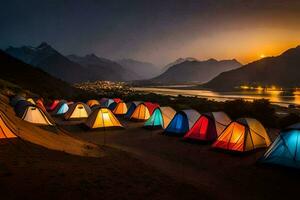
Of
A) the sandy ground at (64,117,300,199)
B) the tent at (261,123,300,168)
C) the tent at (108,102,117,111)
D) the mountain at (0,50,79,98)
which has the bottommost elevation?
the sandy ground at (64,117,300,199)

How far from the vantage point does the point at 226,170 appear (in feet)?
37.3

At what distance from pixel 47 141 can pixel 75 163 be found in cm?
318

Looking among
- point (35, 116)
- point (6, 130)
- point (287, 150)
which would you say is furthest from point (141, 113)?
point (6, 130)

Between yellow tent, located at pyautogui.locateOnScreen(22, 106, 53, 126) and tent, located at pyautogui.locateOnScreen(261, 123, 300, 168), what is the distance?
1351 cm

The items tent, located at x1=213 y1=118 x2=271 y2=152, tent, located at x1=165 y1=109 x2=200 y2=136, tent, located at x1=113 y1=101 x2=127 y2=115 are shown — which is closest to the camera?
tent, located at x1=213 y1=118 x2=271 y2=152

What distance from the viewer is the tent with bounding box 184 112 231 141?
16.2 meters

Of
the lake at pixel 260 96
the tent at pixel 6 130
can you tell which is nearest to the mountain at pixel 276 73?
the lake at pixel 260 96

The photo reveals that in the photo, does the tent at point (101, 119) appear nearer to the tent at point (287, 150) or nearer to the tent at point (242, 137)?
the tent at point (242, 137)

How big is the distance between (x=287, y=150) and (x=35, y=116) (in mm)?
15318

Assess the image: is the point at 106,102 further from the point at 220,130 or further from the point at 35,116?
the point at 220,130

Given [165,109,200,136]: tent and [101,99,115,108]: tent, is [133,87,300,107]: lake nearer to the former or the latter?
[101,99,115,108]: tent

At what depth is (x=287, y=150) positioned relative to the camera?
1107 centimetres

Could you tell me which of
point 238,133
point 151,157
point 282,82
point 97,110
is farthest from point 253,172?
point 282,82

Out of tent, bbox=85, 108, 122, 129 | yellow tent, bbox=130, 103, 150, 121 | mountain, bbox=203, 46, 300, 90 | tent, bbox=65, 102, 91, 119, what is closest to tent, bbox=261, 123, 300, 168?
tent, bbox=85, 108, 122, 129
